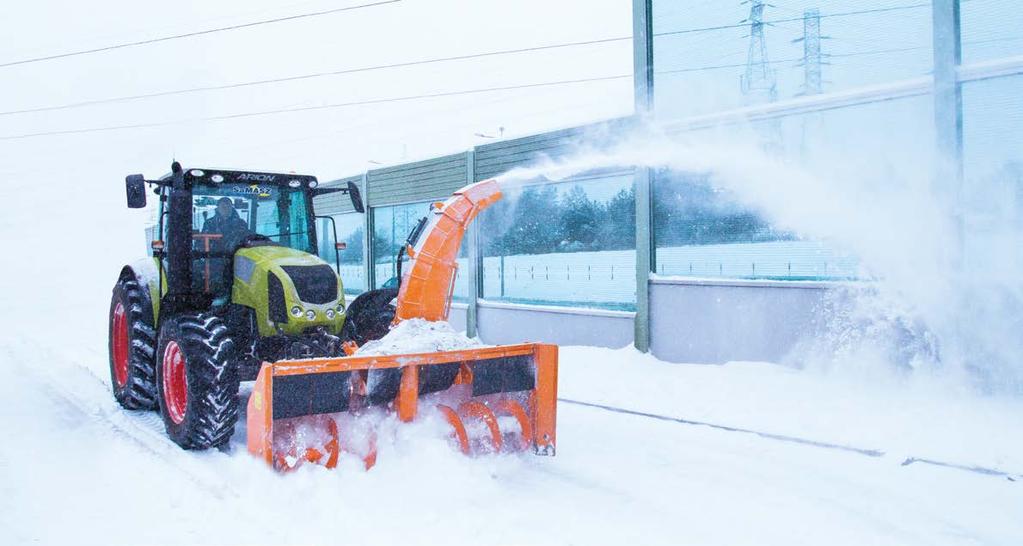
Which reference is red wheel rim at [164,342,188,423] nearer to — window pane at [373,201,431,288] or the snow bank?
the snow bank

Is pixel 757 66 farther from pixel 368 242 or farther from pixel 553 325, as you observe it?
pixel 368 242

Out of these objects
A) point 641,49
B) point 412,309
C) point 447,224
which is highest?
point 641,49

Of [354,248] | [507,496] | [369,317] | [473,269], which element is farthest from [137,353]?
[354,248]

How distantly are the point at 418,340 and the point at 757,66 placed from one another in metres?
6.37

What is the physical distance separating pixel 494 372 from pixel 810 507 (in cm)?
233

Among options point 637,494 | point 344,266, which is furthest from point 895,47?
point 344,266

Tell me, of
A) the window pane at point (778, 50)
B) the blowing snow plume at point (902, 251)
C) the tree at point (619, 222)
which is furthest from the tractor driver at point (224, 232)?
the window pane at point (778, 50)

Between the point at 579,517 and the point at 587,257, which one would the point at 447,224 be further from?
the point at 587,257

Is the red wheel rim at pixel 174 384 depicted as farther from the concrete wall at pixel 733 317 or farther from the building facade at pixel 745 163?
the concrete wall at pixel 733 317

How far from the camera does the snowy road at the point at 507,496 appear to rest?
4.14 meters

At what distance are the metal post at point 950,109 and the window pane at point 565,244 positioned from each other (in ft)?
13.4

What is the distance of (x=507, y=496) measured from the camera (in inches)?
187

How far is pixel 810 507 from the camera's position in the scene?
4.62 m

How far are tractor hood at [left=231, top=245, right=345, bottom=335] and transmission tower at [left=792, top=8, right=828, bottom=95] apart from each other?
6.09 m
